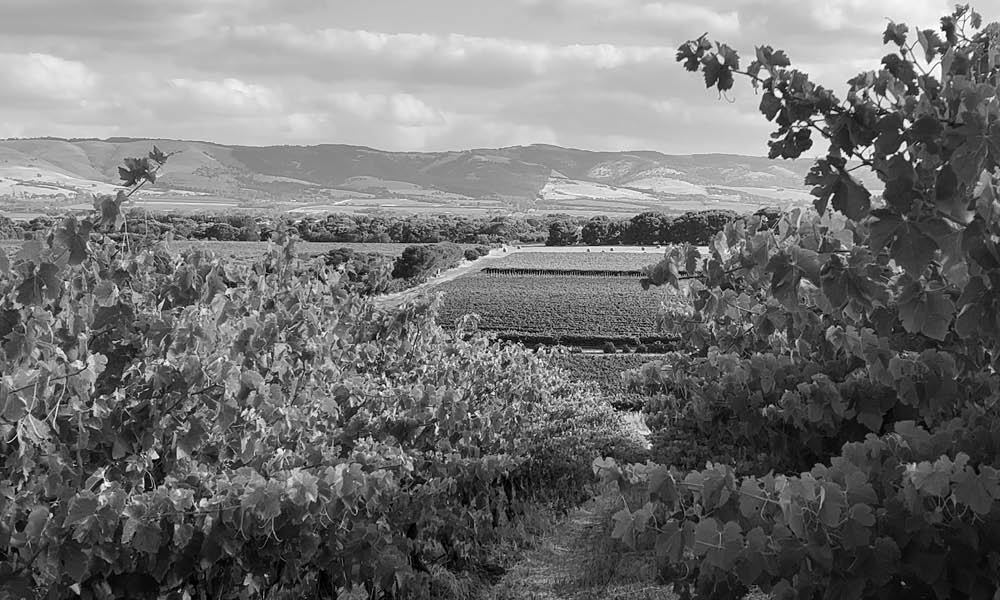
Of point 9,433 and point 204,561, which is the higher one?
point 9,433

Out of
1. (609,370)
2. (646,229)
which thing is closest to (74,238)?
(609,370)

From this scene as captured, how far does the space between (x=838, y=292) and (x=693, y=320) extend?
21.0ft

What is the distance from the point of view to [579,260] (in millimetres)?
98812

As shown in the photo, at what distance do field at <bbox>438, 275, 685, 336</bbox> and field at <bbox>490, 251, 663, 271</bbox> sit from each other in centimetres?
1040

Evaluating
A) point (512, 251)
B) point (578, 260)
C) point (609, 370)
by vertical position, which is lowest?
point (609, 370)

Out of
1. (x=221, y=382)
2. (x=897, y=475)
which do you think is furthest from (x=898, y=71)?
(x=221, y=382)

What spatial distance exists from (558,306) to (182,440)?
61.3 m

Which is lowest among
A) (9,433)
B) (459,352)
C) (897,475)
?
(459,352)

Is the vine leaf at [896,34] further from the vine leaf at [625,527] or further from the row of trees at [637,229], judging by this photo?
the row of trees at [637,229]

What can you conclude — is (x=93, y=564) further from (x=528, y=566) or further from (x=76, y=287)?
(x=528, y=566)

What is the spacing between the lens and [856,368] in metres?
6.13

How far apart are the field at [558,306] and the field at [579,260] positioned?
10396 mm

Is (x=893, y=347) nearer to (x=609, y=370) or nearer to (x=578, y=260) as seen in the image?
(x=609, y=370)

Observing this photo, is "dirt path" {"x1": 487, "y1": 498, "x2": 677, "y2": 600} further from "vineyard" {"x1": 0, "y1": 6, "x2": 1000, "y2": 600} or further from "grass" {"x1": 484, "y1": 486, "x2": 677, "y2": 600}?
"vineyard" {"x1": 0, "y1": 6, "x2": 1000, "y2": 600}
